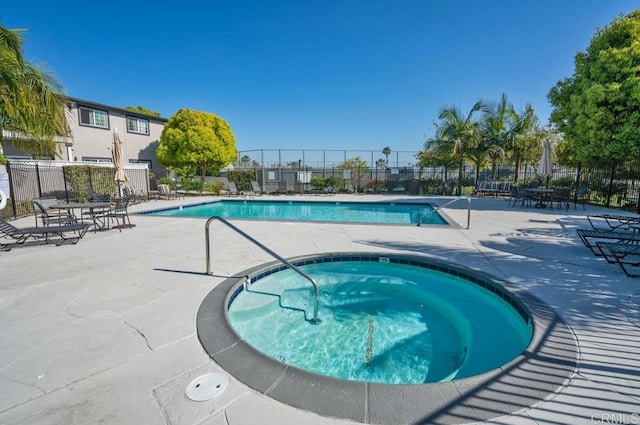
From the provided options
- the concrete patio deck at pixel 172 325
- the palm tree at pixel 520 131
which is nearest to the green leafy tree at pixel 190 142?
the concrete patio deck at pixel 172 325

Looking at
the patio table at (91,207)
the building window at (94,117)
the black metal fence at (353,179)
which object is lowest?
the patio table at (91,207)

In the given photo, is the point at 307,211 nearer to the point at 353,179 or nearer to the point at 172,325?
the point at 353,179

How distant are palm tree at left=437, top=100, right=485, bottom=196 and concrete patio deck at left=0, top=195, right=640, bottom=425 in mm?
11795

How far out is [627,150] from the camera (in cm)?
962

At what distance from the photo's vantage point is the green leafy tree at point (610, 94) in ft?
29.7

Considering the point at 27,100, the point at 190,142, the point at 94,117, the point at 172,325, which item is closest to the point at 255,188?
the point at 190,142

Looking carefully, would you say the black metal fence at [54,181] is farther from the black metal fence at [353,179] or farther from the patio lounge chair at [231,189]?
the patio lounge chair at [231,189]

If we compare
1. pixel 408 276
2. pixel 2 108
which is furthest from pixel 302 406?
pixel 2 108

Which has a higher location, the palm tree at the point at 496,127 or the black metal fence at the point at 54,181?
the palm tree at the point at 496,127

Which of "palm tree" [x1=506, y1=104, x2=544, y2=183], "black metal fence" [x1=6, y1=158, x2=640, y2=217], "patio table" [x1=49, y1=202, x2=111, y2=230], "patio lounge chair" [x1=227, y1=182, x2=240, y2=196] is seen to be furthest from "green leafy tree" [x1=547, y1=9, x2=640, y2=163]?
"patio lounge chair" [x1=227, y1=182, x2=240, y2=196]

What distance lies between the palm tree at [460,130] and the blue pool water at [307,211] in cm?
572

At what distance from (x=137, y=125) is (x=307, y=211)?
637 inches

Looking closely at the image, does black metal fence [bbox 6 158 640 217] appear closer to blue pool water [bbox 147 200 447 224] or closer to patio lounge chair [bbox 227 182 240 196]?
patio lounge chair [bbox 227 182 240 196]

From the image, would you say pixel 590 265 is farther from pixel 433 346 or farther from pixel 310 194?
pixel 310 194
